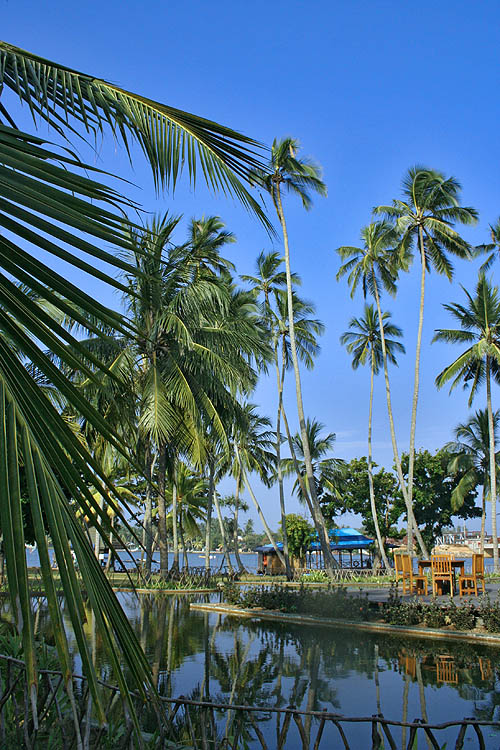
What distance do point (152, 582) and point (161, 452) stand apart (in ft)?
16.5

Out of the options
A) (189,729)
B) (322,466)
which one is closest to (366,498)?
(322,466)

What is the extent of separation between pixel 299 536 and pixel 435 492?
30.5 ft

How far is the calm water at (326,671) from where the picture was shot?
6814mm

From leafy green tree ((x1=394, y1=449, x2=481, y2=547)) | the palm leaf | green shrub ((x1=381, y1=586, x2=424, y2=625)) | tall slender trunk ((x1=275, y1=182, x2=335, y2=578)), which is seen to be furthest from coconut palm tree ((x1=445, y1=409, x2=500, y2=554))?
the palm leaf

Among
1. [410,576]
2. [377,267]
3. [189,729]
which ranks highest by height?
[377,267]

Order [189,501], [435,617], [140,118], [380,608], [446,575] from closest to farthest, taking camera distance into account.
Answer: [140,118] → [435,617] → [380,608] → [446,575] → [189,501]

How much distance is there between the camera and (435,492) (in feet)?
133

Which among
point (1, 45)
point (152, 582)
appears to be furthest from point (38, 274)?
point (152, 582)

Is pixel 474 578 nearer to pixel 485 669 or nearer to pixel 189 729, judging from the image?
pixel 485 669

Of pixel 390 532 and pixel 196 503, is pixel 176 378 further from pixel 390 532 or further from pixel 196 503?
pixel 390 532

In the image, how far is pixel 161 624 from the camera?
14.1m

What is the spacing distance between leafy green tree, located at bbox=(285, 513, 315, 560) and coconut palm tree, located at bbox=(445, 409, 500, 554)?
9.42 m

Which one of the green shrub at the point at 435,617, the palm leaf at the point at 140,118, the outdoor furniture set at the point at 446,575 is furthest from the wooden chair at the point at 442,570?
the palm leaf at the point at 140,118

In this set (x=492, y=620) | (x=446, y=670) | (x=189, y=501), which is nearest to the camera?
(x=446, y=670)
